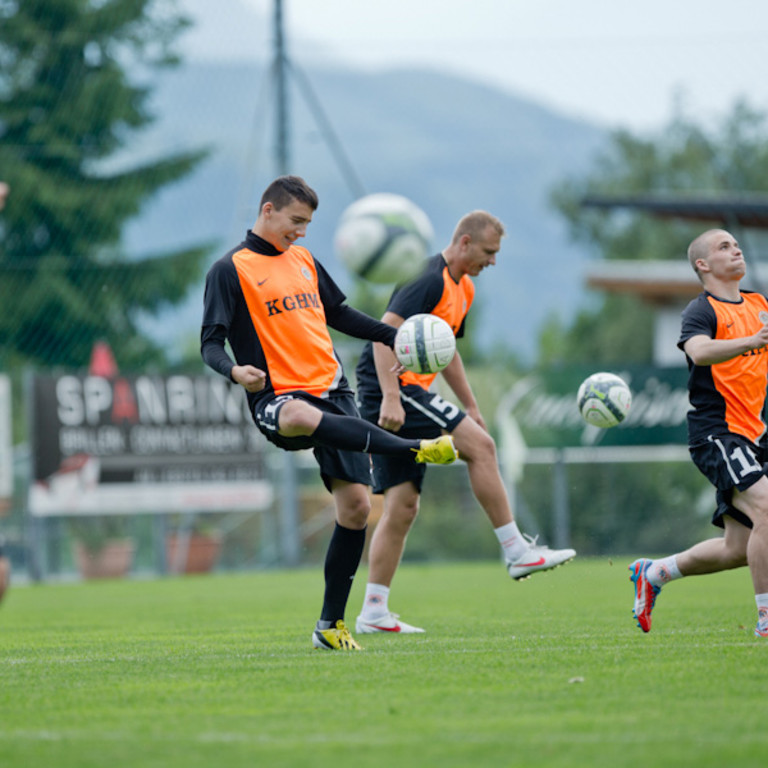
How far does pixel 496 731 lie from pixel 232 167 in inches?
895

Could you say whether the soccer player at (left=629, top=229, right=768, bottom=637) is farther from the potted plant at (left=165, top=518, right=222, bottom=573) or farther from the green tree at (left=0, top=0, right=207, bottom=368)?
the green tree at (left=0, top=0, right=207, bottom=368)

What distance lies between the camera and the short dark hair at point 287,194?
6539 mm

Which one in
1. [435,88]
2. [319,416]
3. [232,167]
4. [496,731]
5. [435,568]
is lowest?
[435,568]

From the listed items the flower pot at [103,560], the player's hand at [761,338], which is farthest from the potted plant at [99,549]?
the player's hand at [761,338]

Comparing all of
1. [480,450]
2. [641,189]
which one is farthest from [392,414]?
[641,189]

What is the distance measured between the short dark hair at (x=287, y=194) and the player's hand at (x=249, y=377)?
3.04ft

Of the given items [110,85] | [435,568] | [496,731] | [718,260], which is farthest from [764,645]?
[110,85]

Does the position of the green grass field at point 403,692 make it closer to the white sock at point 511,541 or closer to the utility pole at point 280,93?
the white sock at point 511,541

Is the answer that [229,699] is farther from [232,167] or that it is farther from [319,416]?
[232,167]

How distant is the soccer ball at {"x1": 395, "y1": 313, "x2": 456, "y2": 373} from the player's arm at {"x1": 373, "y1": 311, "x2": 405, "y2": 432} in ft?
1.19

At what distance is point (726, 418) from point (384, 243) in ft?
16.4

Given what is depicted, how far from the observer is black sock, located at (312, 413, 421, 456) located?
615 cm

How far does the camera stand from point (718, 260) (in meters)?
6.84

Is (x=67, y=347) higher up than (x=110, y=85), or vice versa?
(x=110, y=85)
